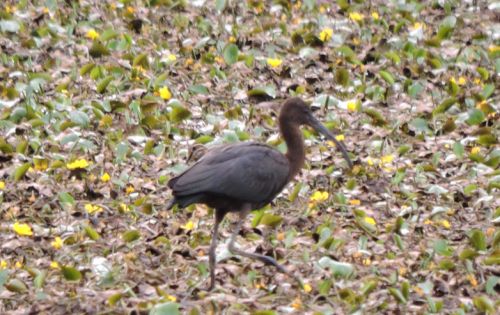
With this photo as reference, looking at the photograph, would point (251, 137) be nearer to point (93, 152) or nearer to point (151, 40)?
point (93, 152)

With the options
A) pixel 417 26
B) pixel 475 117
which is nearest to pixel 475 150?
pixel 475 117

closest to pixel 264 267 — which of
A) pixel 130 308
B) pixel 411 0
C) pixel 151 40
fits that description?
pixel 130 308

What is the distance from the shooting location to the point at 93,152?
955 cm

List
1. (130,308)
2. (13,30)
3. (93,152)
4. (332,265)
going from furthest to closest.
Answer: (13,30) → (93,152) → (332,265) → (130,308)

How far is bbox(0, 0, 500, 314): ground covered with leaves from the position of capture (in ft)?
24.6

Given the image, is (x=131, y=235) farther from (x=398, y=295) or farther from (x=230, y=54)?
(x=230, y=54)

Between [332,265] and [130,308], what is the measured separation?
127 centimetres

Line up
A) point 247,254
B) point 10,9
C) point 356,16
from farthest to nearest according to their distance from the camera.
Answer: point 356,16 → point 10,9 → point 247,254

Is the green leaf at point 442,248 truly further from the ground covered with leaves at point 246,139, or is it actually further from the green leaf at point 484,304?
the green leaf at point 484,304

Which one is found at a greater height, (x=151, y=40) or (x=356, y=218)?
(x=151, y=40)

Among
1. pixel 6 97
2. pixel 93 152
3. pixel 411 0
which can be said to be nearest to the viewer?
pixel 93 152

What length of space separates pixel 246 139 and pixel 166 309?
3.09m

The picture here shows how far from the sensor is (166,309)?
675 centimetres

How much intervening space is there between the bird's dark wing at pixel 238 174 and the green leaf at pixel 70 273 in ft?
2.38
